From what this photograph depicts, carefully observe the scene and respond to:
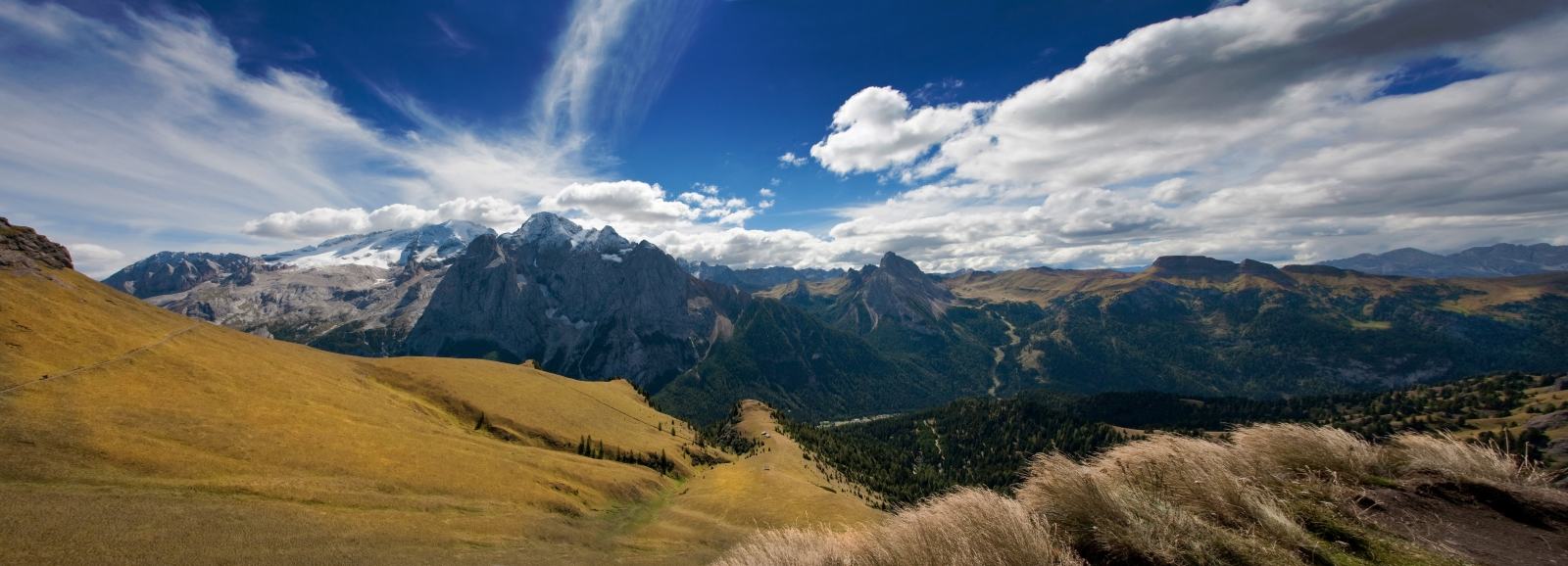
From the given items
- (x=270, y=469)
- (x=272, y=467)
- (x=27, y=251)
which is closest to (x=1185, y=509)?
(x=270, y=469)

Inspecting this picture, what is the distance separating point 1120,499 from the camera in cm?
939

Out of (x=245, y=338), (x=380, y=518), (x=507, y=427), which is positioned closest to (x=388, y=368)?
(x=245, y=338)

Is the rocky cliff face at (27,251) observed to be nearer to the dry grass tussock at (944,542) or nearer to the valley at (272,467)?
the valley at (272,467)

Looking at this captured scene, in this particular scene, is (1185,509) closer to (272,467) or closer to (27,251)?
(272,467)

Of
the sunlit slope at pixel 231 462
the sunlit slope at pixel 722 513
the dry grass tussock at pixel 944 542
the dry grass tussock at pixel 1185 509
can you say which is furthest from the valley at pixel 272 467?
the dry grass tussock at pixel 1185 509

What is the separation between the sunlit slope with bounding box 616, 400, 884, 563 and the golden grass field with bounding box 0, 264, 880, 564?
1.73ft

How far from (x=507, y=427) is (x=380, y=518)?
57287 mm

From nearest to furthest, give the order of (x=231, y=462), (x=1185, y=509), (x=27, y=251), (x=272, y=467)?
1. (x=1185, y=509)
2. (x=231, y=462)
3. (x=272, y=467)
4. (x=27, y=251)

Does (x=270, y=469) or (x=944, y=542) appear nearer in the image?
(x=944, y=542)

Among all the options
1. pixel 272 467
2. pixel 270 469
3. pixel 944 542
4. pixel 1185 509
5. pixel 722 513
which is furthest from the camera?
pixel 722 513

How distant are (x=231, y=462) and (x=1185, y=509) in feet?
231

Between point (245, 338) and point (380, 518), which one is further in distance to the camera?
point (245, 338)

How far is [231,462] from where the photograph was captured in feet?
164

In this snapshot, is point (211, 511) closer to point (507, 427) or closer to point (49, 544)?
point (49, 544)
